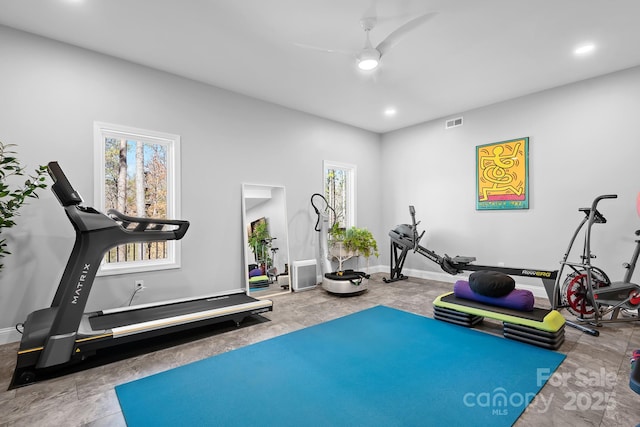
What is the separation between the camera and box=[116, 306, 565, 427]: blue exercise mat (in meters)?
Result: 1.94

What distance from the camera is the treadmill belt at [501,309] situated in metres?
3.01

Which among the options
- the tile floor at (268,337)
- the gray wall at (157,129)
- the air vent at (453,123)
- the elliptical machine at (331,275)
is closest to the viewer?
the tile floor at (268,337)

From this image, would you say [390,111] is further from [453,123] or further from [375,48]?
[375,48]

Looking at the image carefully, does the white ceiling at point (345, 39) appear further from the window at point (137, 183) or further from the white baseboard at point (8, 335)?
the white baseboard at point (8, 335)

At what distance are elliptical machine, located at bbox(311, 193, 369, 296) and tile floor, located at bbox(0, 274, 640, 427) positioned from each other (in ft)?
3.31

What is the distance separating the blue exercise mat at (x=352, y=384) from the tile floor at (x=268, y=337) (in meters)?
0.12

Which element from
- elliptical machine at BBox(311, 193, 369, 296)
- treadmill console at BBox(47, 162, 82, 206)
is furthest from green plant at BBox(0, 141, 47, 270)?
elliptical machine at BBox(311, 193, 369, 296)

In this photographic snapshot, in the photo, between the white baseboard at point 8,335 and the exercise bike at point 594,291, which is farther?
the exercise bike at point 594,291

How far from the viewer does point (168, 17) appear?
9.95 ft

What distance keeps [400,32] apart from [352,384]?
9.78ft

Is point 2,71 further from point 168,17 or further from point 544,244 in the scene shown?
point 544,244

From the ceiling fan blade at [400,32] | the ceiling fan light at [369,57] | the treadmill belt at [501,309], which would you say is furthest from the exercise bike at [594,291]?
the ceiling fan light at [369,57]

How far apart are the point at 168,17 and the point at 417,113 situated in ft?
14.3

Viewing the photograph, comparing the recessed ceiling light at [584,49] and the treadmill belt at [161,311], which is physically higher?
the recessed ceiling light at [584,49]
